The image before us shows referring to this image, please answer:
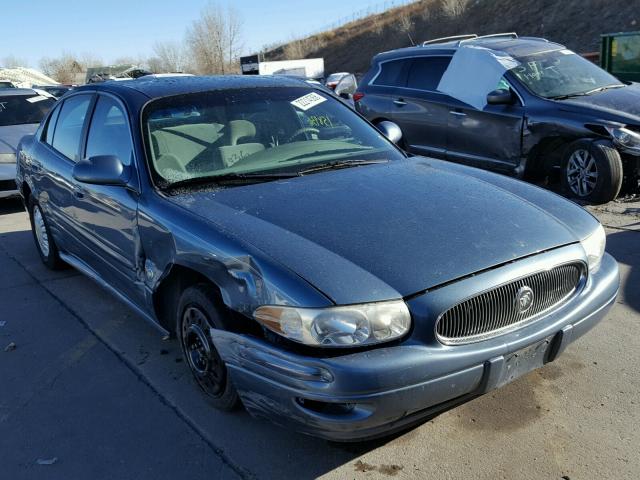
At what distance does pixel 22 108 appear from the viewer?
10453 millimetres

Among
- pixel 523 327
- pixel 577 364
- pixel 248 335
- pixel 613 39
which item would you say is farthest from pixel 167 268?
pixel 613 39

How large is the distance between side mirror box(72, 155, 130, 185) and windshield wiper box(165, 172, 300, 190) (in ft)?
1.09

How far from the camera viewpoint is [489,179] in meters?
3.68

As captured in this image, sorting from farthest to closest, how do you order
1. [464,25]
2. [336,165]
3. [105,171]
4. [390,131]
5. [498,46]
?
1. [464,25]
2. [498,46]
3. [390,131]
4. [336,165]
5. [105,171]

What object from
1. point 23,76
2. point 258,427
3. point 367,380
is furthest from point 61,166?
point 23,76

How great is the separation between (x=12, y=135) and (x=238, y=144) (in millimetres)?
7072

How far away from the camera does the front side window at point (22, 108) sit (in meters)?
10.2

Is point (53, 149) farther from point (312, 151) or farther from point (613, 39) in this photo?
point (613, 39)

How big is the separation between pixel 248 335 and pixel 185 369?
49.3 inches

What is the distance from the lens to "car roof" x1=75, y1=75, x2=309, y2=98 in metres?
3.94

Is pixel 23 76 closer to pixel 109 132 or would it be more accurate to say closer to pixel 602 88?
pixel 602 88

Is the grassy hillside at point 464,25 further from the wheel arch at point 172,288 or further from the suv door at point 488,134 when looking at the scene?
the wheel arch at point 172,288

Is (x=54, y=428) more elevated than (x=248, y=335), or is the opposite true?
(x=248, y=335)

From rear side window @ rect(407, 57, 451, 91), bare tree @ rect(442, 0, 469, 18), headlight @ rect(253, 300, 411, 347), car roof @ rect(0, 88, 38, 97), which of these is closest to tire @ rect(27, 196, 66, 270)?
headlight @ rect(253, 300, 411, 347)
